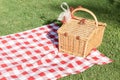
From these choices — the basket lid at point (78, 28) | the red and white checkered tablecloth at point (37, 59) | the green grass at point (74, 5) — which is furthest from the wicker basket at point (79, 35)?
the green grass at point (74, 5)

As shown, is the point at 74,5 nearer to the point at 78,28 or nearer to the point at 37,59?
the point at 78,28

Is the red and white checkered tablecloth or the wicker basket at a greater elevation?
the wicker basket

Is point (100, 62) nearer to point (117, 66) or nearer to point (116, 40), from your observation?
point (117, 66)

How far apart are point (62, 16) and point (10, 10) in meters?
1.63

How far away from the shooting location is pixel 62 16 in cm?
422

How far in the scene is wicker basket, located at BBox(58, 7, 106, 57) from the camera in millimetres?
3902

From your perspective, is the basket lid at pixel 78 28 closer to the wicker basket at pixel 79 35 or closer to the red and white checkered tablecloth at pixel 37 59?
the wicker basket at pixel 79 35

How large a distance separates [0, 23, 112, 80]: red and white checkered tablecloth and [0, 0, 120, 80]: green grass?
147 millimetres

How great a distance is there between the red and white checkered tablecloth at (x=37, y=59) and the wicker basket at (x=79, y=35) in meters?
0.11

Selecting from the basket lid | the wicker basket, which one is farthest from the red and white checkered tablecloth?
the basket lid

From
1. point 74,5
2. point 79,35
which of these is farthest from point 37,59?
point 74,5

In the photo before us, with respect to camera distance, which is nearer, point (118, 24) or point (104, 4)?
point (118, 24)

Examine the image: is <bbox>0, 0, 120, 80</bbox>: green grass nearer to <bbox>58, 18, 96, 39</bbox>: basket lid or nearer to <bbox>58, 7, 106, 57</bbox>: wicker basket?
<bbox>58, 7, 106, 57</bbox>: wicker basket

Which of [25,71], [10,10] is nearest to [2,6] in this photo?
[10,10]
